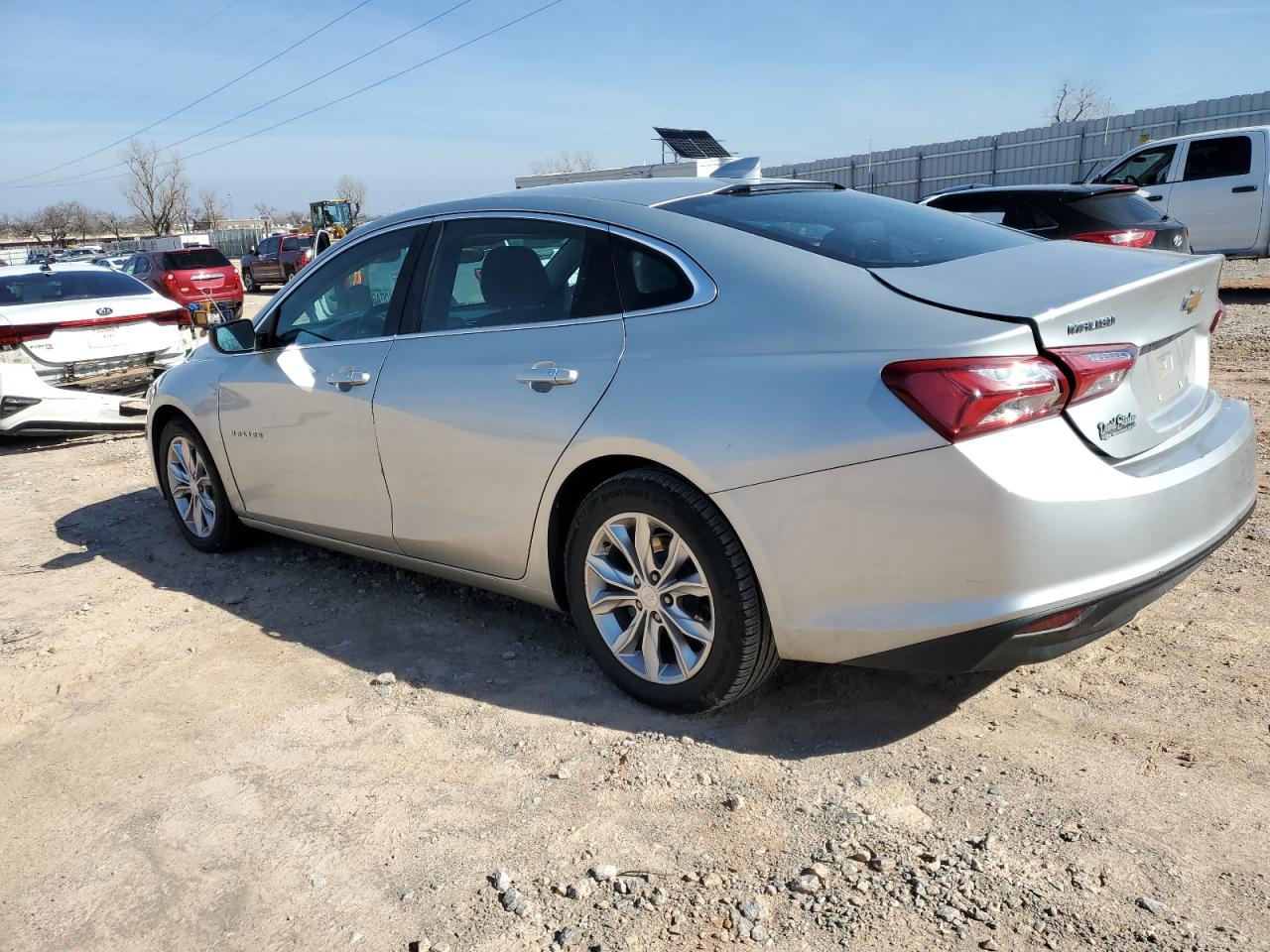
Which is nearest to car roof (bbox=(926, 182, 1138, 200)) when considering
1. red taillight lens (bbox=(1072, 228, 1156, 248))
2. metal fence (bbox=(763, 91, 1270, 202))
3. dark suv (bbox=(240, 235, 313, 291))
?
red taillight lens (bbox=(1072, 228, 1156, 248))

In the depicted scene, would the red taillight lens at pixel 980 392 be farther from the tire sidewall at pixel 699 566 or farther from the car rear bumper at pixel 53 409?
the car rear bumper at pixel 53 409

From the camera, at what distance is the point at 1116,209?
9461mm

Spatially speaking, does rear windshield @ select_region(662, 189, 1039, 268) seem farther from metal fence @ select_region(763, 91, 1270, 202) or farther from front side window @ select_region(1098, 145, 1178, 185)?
metal fence @ select_region(763, 91, 1270, 202)

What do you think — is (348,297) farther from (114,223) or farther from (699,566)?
(114,223)

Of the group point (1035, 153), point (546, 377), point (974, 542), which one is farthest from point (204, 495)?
point (1035, 153)

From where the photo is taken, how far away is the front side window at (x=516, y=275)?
3.42 m

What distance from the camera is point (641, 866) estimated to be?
2592mm

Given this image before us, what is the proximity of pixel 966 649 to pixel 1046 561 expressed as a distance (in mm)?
310

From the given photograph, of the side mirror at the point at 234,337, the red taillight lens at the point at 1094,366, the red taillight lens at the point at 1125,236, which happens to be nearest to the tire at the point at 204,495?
the side mirror at the point at 234,337

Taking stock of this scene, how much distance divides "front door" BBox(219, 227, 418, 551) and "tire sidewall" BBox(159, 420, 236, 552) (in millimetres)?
283

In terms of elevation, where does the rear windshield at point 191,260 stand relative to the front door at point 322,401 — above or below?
below

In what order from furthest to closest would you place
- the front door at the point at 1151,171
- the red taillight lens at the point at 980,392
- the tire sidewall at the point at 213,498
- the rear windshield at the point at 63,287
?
1. the front door at the point at 1151,171
2. the rear windshield at the point at 63,287
3. the tire sidewall at the point at 213,498
4. the red taillight lens at the point at 980,392

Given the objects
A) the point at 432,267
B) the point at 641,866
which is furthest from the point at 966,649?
the point at 432,267

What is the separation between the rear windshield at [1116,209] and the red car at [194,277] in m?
18.3
